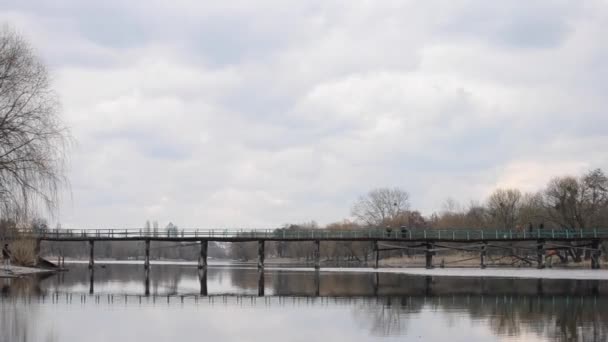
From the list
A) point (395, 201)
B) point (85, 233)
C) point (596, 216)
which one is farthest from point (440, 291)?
point (395, 201)

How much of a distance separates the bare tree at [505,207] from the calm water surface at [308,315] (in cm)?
7488

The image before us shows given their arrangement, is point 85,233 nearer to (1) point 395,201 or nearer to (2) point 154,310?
(2) point 154,310

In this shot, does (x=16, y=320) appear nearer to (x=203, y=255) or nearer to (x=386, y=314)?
(x=386, y=314)

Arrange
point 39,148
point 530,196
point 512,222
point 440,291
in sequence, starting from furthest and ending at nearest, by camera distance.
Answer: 1. point 530,196
2. point 512,222
3. point 440,291
4. point 39,148

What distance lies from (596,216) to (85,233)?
202 feet

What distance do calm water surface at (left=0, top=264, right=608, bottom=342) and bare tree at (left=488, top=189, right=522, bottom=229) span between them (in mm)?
74877

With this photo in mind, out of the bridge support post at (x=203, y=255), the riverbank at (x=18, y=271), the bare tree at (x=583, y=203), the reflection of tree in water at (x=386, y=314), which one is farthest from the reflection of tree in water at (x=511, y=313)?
the bare tree at (x=583, y=203)

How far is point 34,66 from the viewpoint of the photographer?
34.2 metres

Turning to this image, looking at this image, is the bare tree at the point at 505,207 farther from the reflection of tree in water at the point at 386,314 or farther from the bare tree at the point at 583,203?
the reflection of tree in water at the point at 386,314

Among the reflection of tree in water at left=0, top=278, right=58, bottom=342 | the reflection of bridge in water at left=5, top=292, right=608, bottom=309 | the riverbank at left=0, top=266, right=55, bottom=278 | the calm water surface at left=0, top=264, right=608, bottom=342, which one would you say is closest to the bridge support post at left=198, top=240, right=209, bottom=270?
the riverbank at left=0, top=266, right=55, bottom=278

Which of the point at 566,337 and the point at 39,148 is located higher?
the point at 39,148

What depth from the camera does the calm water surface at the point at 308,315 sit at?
69.6 ft

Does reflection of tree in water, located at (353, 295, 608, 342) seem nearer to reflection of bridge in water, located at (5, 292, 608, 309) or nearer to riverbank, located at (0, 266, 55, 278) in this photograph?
reflection of bridge in water, located at (5, 292, 608, 309)

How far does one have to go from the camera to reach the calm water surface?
21.2 m
